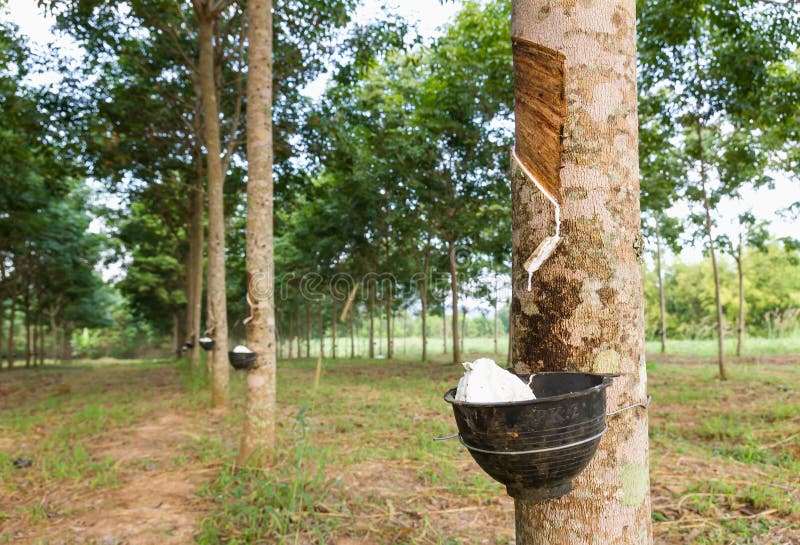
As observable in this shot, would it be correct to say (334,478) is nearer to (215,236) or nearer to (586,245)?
(586,245)

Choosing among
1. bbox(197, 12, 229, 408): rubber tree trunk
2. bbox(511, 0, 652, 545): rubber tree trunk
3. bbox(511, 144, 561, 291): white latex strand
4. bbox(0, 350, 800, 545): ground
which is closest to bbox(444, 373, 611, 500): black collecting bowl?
bbox(511, 0, 652, 545): rubber tree trunk

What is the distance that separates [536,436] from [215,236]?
6.67 m

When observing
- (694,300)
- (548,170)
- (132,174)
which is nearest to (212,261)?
(132,174)

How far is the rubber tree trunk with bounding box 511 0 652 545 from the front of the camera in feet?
4.18

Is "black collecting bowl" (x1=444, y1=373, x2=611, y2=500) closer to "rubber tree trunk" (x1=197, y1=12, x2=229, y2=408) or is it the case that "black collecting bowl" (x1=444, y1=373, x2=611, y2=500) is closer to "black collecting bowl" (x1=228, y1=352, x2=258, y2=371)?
"black collecting bowl" (x1=228, y1=352, x2=258, y2=371)

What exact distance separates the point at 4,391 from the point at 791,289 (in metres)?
29.6

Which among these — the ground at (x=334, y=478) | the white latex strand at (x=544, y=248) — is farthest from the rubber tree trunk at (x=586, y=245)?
the ground at (x=334, y=478)

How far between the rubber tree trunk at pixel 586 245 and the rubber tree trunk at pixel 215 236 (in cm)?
613

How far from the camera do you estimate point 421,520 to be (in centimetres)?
309

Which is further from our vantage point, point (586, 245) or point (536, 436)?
point (586, 245)

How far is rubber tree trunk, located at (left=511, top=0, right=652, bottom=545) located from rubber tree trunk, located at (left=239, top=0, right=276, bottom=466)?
299 centimetres

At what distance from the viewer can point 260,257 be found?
417 cm

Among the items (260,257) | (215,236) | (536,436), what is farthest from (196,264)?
(536,436)

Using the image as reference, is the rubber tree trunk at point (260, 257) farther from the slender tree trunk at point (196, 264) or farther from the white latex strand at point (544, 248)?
the slender tree trunk at point (196, 264)
